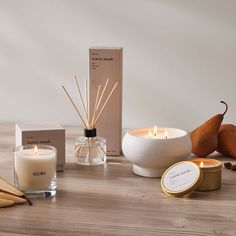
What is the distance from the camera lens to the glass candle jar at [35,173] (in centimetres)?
137

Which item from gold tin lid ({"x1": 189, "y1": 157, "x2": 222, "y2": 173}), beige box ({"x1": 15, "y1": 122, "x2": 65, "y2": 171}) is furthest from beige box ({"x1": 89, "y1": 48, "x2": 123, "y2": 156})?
gold tin lid ({"x1": 189, "y1": 157, "x2": 222, "y2": 173})

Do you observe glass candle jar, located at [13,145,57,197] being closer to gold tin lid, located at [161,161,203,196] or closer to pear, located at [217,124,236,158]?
gold tin lid, located at [161,161,203,196]

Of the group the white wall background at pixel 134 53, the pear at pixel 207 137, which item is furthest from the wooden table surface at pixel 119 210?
the white wall background at pixel 134 53

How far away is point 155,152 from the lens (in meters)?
1.50

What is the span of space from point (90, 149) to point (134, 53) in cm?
67

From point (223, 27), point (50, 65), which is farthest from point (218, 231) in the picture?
point (50, 65)

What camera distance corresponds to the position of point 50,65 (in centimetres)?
234

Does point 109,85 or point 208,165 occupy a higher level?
point 109,85

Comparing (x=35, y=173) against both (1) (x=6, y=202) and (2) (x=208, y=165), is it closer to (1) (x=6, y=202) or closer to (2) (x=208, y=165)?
(1) (x=6, y=202)

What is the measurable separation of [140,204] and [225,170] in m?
0.36

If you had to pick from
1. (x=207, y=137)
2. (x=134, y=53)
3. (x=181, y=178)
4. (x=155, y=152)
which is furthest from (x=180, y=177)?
(x=134, y=53)

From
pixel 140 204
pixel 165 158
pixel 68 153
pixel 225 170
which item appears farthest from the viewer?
pixel 68 153

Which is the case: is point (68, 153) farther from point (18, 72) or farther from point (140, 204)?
point (18, 72)

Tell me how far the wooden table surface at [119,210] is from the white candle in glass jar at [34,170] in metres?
0.04
